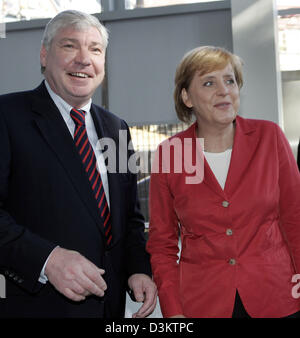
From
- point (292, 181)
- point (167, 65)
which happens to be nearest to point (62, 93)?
point (292, 181)

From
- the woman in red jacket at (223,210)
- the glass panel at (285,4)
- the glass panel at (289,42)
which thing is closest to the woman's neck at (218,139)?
the woman in red jacket at (223,210)

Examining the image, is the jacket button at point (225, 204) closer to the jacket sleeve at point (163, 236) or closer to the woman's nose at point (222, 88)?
the jacket sleeve at point (163, 236)

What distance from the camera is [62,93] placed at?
169 cm

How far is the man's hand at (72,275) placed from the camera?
4.36 feet

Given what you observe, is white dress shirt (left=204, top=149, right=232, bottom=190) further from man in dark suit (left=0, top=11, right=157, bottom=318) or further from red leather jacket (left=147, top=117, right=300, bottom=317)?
man in dark suit (left=0, top=11, right=157, bottom=318)

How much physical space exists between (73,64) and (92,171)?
0.43 meters

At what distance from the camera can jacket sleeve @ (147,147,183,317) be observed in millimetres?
1636

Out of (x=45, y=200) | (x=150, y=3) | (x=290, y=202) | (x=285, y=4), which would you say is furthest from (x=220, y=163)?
(x=150, y=3)

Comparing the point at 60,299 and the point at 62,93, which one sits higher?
the point at 62,93

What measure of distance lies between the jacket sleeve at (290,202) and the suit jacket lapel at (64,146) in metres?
0.68

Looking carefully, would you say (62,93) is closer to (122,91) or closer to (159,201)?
(159,201)

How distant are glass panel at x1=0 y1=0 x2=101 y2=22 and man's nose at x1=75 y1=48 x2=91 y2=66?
310 cm

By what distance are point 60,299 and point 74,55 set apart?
92 centimetres

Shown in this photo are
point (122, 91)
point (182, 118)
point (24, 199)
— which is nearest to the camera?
point (24, 199)
